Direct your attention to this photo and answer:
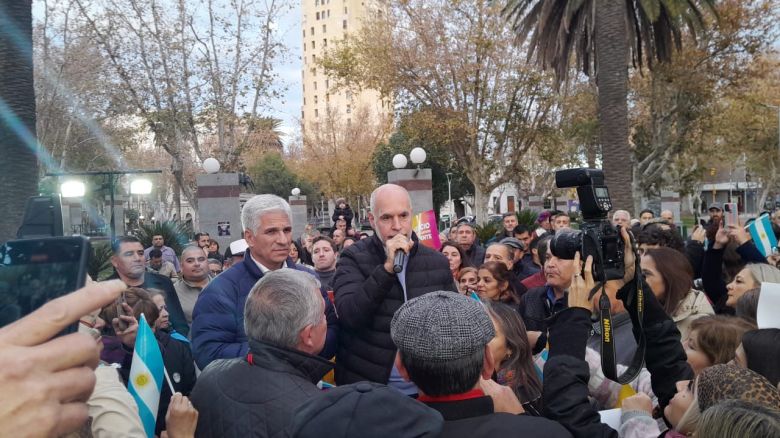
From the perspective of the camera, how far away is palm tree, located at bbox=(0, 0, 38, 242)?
6.02 metres

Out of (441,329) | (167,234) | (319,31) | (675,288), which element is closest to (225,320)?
(441,329)

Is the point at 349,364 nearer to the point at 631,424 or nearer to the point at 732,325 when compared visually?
the point at 631,424

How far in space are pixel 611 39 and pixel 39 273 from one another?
13.0m

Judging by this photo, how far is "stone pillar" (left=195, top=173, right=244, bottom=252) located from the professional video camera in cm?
1410

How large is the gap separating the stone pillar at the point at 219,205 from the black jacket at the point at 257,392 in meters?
14.0

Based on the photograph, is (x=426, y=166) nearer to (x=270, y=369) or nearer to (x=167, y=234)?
(x=167, y=234)

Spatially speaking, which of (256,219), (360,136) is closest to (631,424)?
(256,219)

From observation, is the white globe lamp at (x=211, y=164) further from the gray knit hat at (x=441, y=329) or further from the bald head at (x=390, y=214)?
the gray knit hat at (x=441, y=329)

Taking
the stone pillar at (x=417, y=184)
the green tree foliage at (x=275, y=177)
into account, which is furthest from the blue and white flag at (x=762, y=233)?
the green tree foliage at (x=275, y=177)

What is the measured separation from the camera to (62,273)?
103 centimetres

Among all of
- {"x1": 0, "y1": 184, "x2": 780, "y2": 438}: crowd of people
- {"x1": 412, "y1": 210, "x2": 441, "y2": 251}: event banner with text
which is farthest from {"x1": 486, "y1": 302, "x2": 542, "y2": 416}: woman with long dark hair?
{"x1": 412, "y1": 210, "x2": 441, "y2": 251}: event banner with text

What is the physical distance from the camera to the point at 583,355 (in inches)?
95.0

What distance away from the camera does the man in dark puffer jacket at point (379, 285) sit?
330cm

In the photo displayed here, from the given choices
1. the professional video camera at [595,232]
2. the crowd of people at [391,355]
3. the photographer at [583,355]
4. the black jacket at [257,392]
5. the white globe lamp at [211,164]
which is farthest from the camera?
the white globe lamp at [211,164]
